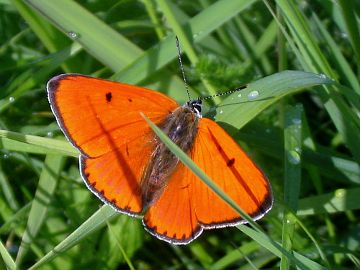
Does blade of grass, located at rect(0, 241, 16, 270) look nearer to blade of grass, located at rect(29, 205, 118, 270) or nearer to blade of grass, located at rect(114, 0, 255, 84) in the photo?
blade of grass, located at rect(29, 205, 118, 270)

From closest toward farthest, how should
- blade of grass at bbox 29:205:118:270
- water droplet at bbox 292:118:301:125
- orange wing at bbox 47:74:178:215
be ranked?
blade of grass at bbox 29:205:118:270 → orange wing at bbox 47:74:178:215 → water droplet at bbox 292:118:301:125

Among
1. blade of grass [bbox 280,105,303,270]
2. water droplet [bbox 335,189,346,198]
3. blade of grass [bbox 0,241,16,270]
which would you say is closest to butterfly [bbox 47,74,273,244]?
blade of grass [bbox 280,105,303,270]

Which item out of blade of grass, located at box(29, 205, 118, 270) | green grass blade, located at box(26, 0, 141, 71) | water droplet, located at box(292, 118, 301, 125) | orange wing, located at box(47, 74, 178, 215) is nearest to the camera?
blade of grass, located at box(29, 205, 118, 270)

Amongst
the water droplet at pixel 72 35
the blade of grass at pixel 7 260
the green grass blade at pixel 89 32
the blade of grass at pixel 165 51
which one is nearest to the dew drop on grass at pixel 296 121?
the blade of grass at pixel 165 51

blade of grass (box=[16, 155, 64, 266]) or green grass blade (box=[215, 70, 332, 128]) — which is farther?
blade of grass (box=[16, 155, 64, 266])

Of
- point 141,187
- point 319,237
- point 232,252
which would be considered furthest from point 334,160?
point 141,187

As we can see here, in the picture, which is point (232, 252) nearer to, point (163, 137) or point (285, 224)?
point (285, 224)

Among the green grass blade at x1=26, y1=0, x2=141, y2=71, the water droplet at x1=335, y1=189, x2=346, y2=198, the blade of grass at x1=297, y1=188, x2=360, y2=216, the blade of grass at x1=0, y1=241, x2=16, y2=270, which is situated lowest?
the blade of grass at x1=297, y1=188, x2=360, y2=216

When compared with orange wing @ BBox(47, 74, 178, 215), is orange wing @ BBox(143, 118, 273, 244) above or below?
below

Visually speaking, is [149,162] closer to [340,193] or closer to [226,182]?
[226,182]
